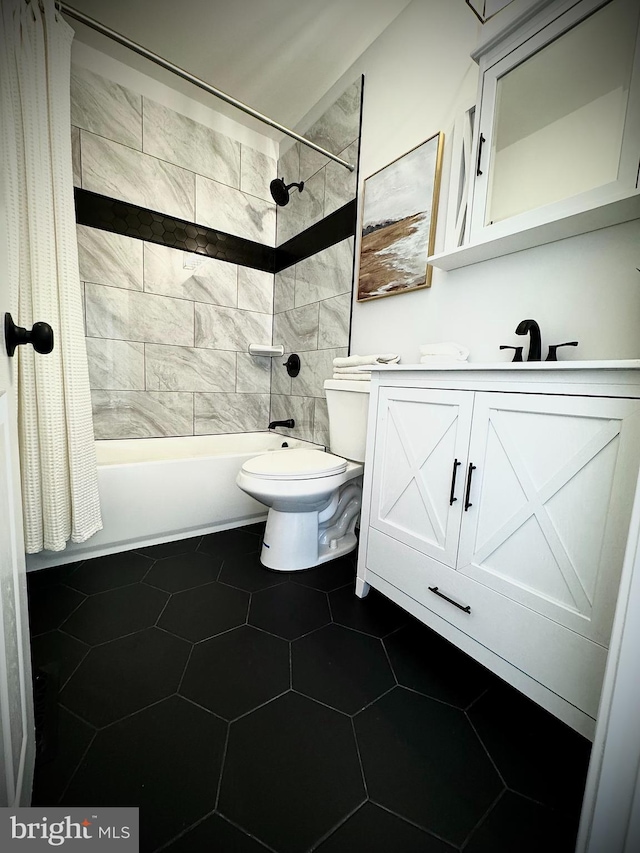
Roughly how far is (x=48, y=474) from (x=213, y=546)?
2.67 feet

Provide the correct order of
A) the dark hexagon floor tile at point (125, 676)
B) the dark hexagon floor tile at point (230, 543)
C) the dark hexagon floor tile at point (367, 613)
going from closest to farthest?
the dark hexagon floor tile at point (125, 676)
the dark hexagon floor tile at point (367, 613)
the dark hexagon floor tile at point (230, 543)

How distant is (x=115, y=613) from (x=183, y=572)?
1.03ft

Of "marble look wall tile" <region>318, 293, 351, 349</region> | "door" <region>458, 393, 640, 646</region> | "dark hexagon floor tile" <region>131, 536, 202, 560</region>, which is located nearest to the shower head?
"marble look wall tile" <region>318, 293, 351, 349</region>

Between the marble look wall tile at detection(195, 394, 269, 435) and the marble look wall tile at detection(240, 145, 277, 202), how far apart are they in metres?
1.50

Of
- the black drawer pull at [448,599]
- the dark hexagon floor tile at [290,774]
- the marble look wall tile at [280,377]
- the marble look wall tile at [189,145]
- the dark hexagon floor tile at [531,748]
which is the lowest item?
the dark hexagon floor tile at [531,748]

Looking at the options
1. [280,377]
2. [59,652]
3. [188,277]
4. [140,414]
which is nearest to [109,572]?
[59,652]

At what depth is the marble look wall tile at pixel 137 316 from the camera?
6.84 ft

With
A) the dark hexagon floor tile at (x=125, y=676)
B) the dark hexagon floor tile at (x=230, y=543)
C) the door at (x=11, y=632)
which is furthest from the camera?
the dark hexagon floor tile at (x=230, y=543)

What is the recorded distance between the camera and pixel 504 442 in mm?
912

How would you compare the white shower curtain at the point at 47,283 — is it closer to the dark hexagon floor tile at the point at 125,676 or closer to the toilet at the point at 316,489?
the dark hexagon floor tile at the point at 125,676

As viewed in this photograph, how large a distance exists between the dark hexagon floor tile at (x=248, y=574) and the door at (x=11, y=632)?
31.6 inches

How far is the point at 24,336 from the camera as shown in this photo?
1.99 ft

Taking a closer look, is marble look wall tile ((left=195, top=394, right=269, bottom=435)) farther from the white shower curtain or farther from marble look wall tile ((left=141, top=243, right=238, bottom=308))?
the white shower curtain

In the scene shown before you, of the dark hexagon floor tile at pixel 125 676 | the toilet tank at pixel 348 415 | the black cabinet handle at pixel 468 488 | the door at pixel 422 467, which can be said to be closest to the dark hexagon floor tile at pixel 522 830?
the door at pixel 422 467
